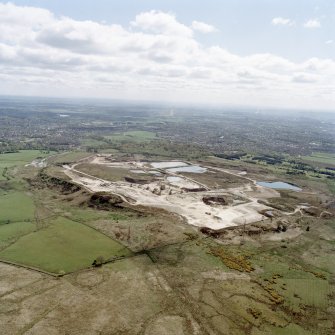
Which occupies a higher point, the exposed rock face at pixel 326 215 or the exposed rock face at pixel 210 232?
the exposed rock face at pixel 210 232

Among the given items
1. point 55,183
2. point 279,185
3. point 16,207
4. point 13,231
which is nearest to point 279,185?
point 279,185

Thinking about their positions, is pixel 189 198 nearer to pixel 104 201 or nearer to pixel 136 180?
pixel 104 201

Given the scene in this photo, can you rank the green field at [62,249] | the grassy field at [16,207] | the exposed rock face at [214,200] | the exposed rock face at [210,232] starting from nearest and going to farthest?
the green field at [62,249] → the exposed rock face at [210,232] → the grassy field at [16,207] → the exposed rock face at [214,200]

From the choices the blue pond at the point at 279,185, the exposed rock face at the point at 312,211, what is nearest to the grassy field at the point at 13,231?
the exposed rock face at the point at 312,211

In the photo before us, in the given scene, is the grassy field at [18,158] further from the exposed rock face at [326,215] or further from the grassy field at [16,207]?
the exposed rock face at [326,215]

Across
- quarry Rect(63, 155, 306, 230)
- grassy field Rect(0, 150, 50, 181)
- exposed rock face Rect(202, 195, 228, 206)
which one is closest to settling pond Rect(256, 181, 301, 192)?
quarry Rect(63, 155, 306, 230)

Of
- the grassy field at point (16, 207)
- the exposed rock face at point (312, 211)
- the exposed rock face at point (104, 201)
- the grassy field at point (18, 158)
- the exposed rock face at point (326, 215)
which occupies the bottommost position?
the exposed rock face at point (326, 215)

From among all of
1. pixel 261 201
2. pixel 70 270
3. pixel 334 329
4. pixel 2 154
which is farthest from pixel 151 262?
pixel 2 154
